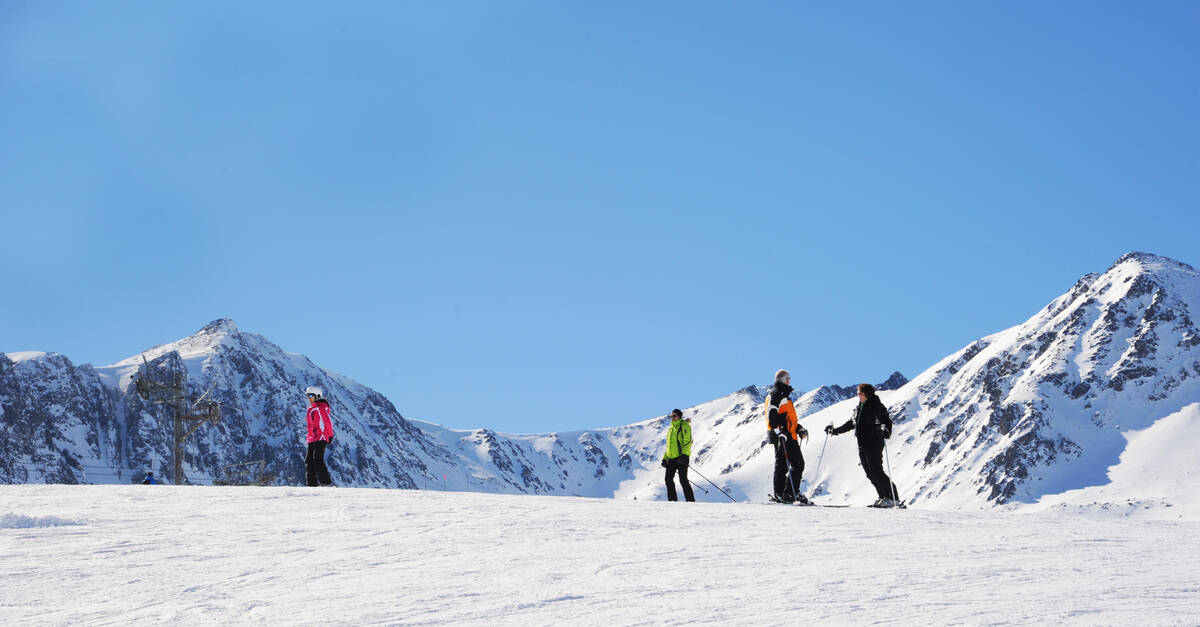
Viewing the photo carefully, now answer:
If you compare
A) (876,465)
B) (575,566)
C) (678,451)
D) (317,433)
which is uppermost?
(317,433)

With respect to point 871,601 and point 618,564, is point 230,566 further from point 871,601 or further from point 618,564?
point 871,601

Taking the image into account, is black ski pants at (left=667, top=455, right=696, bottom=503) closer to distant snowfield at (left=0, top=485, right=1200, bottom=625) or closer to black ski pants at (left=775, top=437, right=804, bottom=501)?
black ski pants at (left=775, top=437, right=804, bottom=501)

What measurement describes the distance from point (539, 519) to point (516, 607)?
509cm

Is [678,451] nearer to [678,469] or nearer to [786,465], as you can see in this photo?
[678,469]

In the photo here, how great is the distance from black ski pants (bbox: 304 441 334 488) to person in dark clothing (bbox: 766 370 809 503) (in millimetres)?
8927

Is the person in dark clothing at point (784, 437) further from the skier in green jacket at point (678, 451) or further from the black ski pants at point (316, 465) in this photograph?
the black ski pants at point (316, 465)

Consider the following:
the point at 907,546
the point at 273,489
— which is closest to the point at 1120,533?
the point at 907,546

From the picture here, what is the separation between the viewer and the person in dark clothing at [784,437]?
15.7m

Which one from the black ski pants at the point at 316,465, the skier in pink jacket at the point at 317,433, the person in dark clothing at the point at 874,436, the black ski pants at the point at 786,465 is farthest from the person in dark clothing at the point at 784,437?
the black ski pants at the point at 316,465

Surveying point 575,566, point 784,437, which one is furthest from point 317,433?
point 575,566

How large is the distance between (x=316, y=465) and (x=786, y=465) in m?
9.41

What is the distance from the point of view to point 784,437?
15.8 metres

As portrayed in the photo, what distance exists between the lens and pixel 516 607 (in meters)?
6.89

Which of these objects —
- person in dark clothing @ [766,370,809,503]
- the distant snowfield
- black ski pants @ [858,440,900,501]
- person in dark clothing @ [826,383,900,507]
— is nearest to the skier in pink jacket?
the distant snowfield
